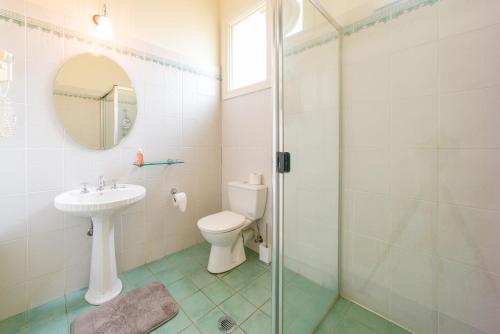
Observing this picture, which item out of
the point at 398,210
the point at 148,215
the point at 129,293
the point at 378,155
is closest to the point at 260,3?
the point at 378,155

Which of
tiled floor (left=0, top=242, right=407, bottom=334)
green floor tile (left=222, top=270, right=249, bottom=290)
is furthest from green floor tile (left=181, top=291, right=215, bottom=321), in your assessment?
green floor tile (left=222, top=270, right=249, bottom=290)

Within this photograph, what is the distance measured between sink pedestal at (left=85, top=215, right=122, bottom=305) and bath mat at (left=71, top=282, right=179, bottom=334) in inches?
3.3

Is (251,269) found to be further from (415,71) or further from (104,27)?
(104,27)

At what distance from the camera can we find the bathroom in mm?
992

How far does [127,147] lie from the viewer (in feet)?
5.74

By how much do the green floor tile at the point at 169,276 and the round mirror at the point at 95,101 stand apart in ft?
3.65

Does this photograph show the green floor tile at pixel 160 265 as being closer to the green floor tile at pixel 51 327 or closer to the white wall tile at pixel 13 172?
the green floor tile at pixel 51 327

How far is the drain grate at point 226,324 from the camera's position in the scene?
1224mm

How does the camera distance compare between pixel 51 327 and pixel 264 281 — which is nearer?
pixel 51 327

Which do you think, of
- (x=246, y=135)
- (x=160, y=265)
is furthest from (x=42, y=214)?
(x=246, y=135)

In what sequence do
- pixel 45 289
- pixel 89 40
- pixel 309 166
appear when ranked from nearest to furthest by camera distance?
pixel 309 166 → pixel 45 289 → pixel 89 40

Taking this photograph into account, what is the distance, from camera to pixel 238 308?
1395 millimetres

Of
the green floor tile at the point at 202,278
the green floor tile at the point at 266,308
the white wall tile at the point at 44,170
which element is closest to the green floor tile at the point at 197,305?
the green floor tile at the point at 202,278

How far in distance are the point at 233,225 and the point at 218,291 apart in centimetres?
48
